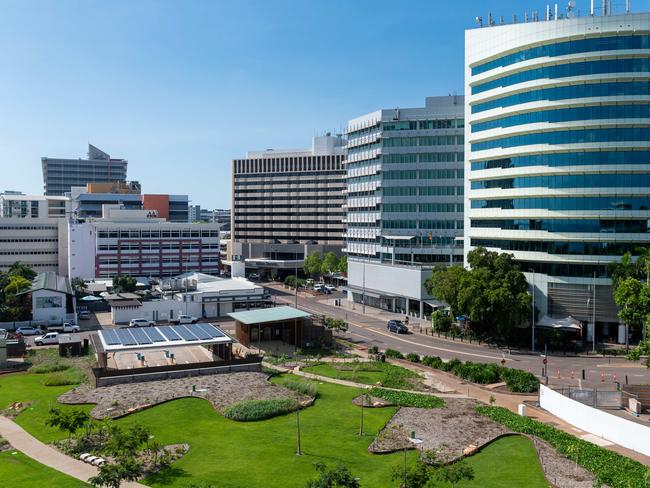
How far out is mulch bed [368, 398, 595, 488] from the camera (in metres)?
38.1

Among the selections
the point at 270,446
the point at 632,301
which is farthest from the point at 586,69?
the point at 270,446

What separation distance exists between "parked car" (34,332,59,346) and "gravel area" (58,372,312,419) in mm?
27029

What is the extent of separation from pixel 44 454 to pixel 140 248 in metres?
96.1

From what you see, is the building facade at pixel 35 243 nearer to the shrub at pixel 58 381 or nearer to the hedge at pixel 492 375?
the shrub at pixel 58 381

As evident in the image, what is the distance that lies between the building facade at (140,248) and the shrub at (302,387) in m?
84.8

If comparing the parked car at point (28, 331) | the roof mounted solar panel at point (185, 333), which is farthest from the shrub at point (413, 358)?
the parked car at point (28, 331)

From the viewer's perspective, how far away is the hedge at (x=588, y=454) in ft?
121

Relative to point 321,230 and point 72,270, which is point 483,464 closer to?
point 72,270

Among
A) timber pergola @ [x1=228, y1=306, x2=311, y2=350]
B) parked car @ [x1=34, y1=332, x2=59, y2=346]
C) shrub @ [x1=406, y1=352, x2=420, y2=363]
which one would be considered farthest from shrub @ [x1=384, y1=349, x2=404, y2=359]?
parked car @ [x1=34, y1=332, x2=59, y2=346]

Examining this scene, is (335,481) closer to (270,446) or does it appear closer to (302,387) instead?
(270,446)

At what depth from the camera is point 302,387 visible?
54531 mm

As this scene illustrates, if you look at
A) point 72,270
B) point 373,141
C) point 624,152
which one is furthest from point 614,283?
point 72,270

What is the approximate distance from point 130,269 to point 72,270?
44.0ft

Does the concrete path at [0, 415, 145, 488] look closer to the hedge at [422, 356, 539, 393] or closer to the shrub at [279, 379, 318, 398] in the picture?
the shrub at [279, 379, 318, 398]
